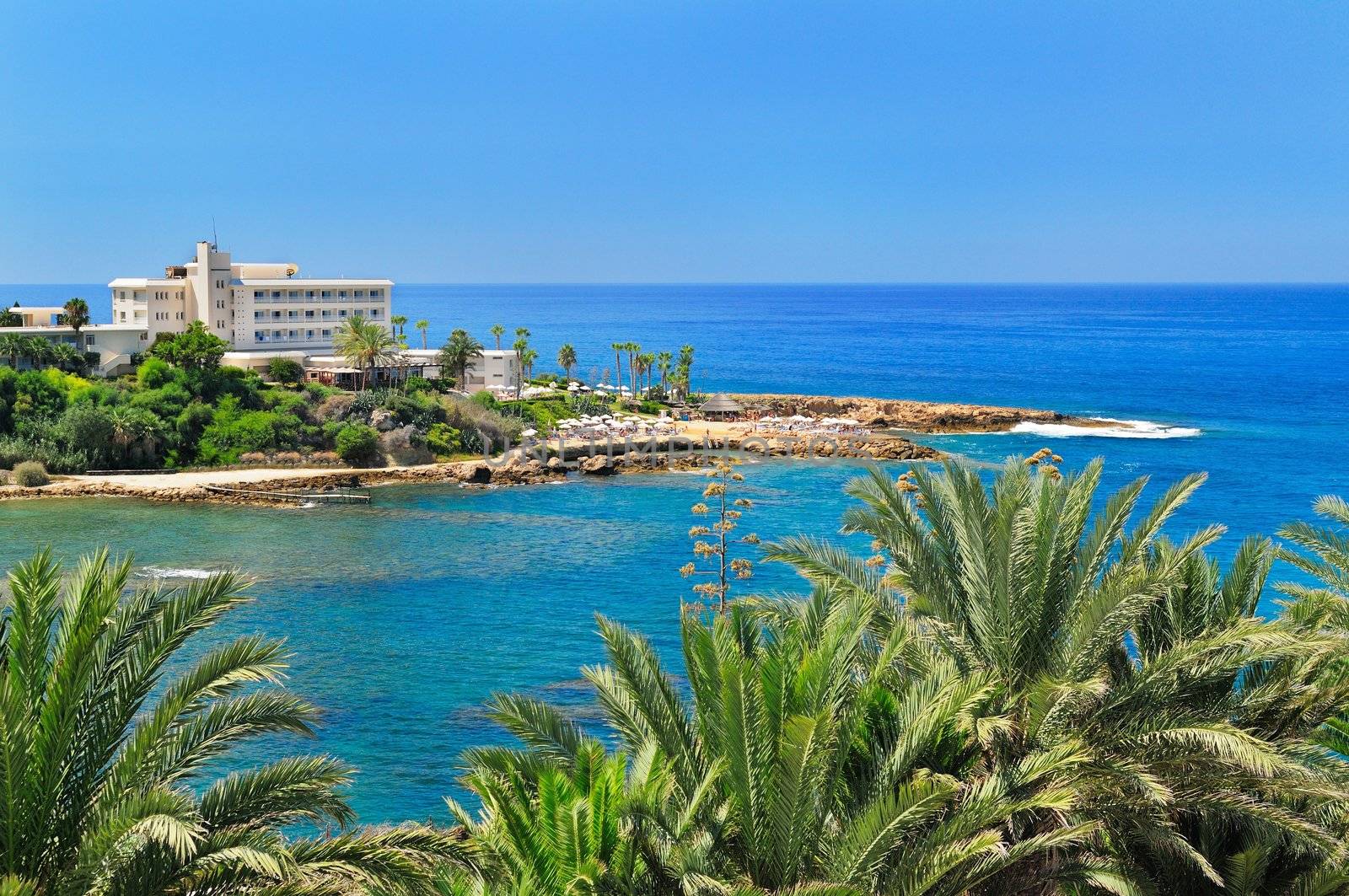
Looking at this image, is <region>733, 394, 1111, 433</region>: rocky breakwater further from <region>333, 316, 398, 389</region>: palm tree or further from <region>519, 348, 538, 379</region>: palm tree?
<region>333, 316, 398, 389</region>: palm tree

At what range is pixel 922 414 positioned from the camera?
79.0 m

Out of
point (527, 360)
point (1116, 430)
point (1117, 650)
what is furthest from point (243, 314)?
point (1117, 650)

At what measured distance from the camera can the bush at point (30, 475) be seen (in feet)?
166

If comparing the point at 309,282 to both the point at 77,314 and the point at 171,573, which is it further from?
the point at 171,573

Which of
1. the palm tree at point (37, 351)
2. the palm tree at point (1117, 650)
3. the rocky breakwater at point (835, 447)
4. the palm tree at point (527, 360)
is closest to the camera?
the palm tree at point (1117, 650)

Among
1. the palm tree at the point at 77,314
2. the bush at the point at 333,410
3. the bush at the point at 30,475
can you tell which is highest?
the palm tree at the point at 77,314

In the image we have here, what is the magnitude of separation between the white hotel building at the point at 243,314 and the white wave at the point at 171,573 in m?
29.5

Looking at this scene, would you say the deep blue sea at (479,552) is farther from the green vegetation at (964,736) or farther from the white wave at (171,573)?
the green vegetation at (964,736)

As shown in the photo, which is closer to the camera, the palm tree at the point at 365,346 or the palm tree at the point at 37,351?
the palm tree at the point at 37,351

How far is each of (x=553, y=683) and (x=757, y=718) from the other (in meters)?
18.8

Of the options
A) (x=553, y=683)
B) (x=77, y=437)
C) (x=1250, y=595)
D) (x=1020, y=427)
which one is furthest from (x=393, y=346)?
(x=1250, y=595)

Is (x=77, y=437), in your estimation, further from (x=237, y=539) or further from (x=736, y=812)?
(x=736, y=812)

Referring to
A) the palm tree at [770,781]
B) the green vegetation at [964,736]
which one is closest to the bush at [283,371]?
the green vegetation at [964,736]

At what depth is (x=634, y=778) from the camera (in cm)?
1030
